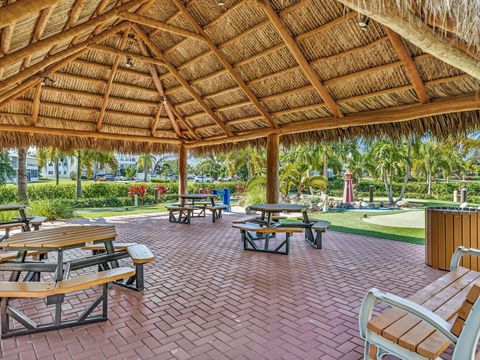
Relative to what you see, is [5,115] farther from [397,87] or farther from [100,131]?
[397,87]

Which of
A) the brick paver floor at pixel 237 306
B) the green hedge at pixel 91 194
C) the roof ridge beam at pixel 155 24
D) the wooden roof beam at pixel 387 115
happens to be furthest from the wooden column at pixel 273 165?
the green hedge at pixel 91 194

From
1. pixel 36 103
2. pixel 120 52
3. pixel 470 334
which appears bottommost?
pixel 470 334

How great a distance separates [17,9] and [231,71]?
18.5 ft

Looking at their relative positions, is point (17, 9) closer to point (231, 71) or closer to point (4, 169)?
point (231, 71)

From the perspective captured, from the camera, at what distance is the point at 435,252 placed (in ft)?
15.8

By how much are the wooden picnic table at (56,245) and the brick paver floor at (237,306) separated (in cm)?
48

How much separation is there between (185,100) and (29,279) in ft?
24.5

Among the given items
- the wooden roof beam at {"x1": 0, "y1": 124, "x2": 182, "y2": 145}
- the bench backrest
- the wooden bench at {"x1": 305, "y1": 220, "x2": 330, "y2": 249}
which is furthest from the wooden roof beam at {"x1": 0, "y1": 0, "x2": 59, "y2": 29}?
the wooden roof beam at {"x1": 0, "y1": 124, "x2": 182, "y2": 145}

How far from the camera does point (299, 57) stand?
6598 mm

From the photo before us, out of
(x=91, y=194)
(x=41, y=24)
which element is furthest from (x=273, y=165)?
(x=91, y=194)

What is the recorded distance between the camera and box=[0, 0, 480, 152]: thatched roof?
14.1 feet

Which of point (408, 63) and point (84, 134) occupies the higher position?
point (408, 63)

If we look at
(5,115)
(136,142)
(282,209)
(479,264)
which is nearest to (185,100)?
(136,142)

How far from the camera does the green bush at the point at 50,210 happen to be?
1056 cm
